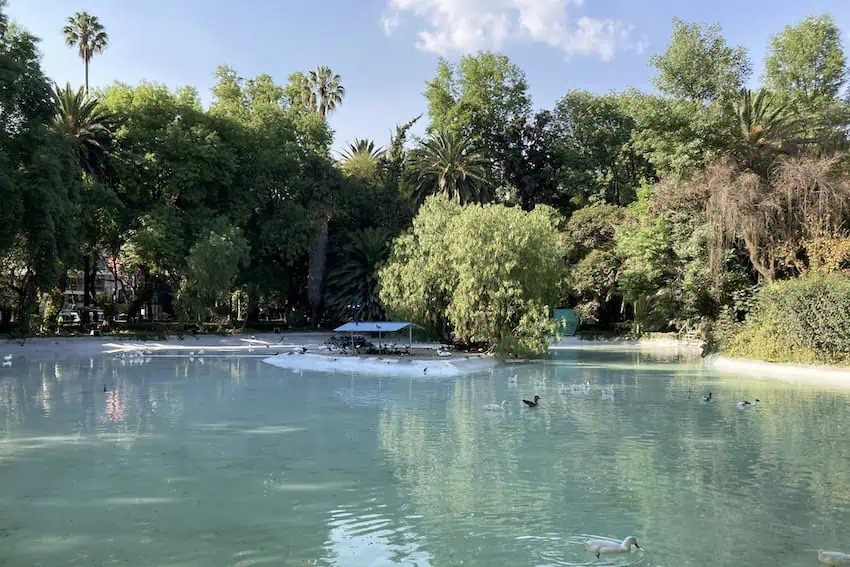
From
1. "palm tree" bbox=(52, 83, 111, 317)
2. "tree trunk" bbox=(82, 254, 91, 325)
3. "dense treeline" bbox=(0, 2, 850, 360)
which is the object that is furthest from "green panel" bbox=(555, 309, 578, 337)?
"palm tree" bbox=(52, 83, 111, 317)

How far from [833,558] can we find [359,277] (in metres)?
42.2

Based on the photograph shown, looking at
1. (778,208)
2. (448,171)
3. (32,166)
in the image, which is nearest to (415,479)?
(778,208)

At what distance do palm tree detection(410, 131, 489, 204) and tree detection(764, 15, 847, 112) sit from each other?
66.7ft

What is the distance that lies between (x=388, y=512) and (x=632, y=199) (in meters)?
49.8

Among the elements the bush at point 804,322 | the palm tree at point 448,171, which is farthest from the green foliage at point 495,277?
the palm tree at point 448,171

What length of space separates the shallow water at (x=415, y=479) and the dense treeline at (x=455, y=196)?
37.5 feet

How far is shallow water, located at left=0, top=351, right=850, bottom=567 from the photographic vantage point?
696 cm

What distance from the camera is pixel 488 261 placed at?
27891 millimetres

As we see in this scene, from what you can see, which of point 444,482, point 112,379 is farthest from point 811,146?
point 112,379

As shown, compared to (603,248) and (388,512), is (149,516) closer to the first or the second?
(388,512)

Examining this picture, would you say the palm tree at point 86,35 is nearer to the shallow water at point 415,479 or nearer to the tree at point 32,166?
the tree at point 32,166

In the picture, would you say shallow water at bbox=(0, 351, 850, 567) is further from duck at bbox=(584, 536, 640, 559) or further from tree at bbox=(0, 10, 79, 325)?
tree at bbox=(0, 10, 79, 325)

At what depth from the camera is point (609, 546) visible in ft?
22.1

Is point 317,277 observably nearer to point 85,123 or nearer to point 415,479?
point 85,123
